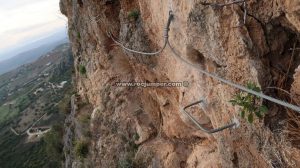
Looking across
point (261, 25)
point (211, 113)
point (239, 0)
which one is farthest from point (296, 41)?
point (211, 113)

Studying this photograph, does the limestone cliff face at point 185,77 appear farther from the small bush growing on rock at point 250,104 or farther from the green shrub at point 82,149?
the green shrub at point 82,149

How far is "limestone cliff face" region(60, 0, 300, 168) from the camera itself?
544 cm

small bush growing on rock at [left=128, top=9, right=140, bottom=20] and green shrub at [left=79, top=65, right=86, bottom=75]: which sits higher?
small bush growing on rock at [left=128, top=9, right=140, bottom=20]

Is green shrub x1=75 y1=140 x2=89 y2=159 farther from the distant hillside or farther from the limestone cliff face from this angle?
the distant hillside

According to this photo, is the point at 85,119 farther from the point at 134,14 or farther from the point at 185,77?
the point at 185,77

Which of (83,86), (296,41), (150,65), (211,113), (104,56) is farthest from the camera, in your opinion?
(83,86)

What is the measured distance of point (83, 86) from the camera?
65.9 feet

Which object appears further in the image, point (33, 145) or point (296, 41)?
point (33, 145)

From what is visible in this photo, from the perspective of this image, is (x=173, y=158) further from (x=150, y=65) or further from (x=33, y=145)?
(x=33, y=145)

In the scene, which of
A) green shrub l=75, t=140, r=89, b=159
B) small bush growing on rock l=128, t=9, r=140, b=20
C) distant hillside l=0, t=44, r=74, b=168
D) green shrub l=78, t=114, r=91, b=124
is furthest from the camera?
distant hillside l=0, t=44, r=74, b=168

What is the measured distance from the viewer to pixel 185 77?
875 centimetres

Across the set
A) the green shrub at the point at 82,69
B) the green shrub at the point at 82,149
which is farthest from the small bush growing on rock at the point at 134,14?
the green shrub at the point at 82,149

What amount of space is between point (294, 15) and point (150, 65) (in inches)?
263

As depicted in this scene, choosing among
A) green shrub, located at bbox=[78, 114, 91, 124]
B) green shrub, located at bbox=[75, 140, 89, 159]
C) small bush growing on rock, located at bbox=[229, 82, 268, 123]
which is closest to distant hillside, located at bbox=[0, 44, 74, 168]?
green shrub, located at bbox=[78, 114, 91, 124]
